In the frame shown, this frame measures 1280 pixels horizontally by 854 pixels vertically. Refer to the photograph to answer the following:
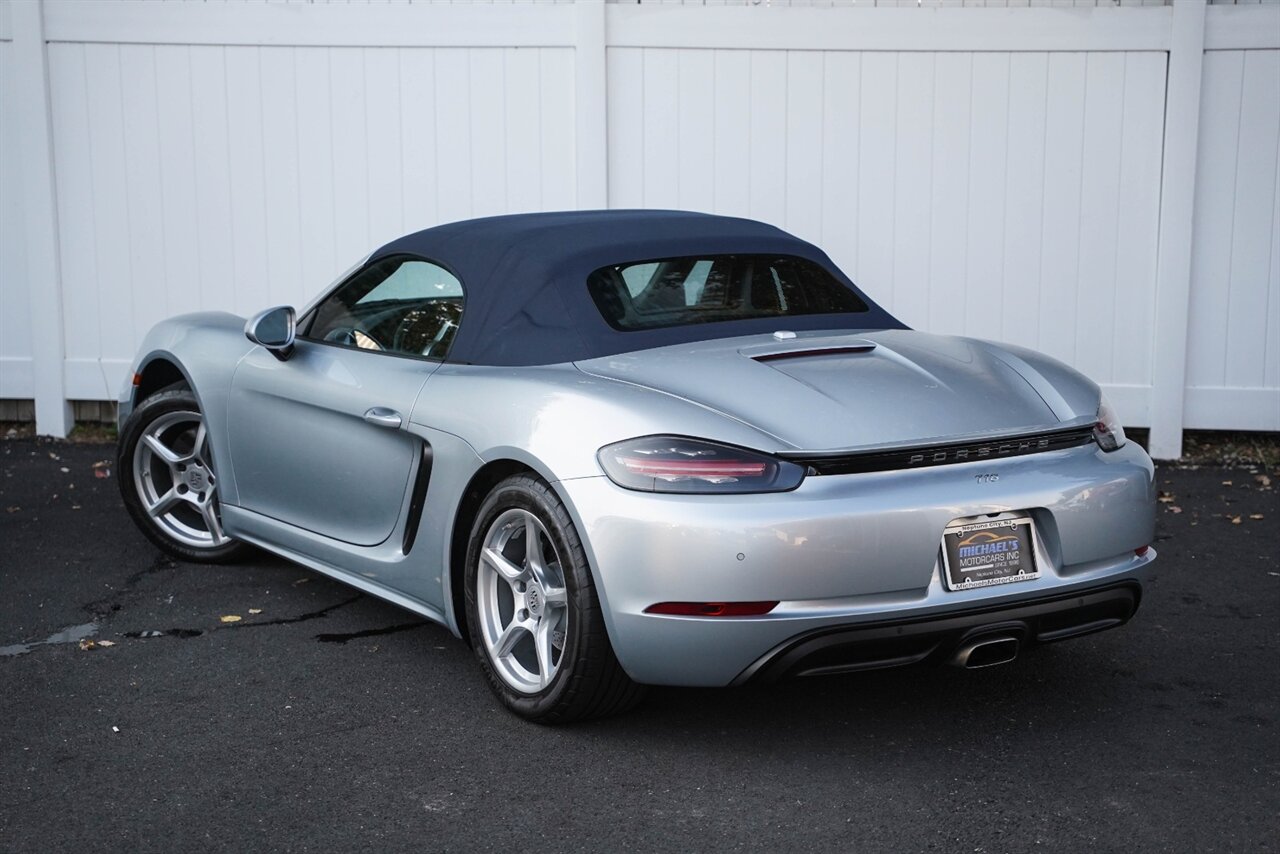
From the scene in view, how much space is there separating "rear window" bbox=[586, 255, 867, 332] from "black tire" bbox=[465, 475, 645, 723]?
2.23 feet

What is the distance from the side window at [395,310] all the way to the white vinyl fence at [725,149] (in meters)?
3.33

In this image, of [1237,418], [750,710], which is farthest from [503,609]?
[1237,418]

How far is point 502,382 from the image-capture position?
418cm

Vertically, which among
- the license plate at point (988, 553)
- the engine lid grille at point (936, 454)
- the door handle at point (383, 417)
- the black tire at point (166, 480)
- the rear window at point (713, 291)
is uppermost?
the rear window at point (713, 291)

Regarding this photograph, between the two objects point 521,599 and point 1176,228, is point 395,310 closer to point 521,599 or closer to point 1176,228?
point 521,599

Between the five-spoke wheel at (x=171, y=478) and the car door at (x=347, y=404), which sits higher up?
the car door at (x=347, y=404)

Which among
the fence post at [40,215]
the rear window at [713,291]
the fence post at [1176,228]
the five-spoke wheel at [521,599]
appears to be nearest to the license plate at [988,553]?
the five-spoke wheel at [521,599]

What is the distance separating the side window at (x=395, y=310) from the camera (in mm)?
4664

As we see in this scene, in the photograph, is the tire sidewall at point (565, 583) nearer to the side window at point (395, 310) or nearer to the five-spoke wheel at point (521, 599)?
the five-spoke wheel at point (521, 599)

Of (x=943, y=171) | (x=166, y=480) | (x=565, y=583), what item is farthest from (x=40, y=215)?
(x=565, y=583)

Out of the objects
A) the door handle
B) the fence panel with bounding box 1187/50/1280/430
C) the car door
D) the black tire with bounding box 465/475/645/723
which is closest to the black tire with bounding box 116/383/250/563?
the car door

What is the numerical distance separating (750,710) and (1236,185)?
5369 mm

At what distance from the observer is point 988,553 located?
12.1 feet

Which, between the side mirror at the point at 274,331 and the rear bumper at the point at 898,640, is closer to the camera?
the rear bumper at the point at 898,640
